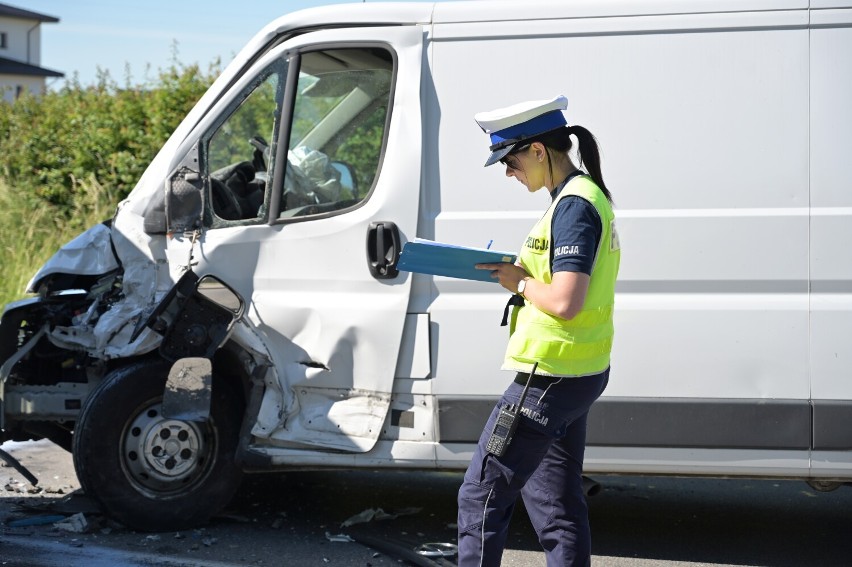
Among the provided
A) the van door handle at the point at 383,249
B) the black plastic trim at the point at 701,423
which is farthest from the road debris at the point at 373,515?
the van door handle at the point at 383,249

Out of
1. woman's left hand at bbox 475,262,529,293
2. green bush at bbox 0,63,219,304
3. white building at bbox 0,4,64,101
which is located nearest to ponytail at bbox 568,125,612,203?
woman's left hand at bbox 475,262,529,293

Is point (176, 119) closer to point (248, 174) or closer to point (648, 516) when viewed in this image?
point (248, 174)

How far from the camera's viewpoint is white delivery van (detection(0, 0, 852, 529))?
180 inches

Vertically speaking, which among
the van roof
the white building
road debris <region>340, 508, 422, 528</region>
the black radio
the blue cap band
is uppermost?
the white building

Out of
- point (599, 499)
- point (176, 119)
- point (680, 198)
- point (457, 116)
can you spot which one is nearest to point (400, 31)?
point (457, 116)

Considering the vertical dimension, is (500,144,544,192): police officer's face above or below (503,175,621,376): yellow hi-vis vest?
above

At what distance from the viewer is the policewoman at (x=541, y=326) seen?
3473 millimetres

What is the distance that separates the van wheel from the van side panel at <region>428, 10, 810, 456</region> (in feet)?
4.39

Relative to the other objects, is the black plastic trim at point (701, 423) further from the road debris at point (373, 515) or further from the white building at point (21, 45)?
the white building at point (21, 45)

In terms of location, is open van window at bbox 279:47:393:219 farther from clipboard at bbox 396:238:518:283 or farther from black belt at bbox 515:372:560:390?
black belt at bbox 515:372:560:390

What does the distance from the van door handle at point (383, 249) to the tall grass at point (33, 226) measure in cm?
549

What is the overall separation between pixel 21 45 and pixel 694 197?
7226 cm

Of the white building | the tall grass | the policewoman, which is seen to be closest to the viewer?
the policewoman

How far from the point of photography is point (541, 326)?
3506 millimetres
